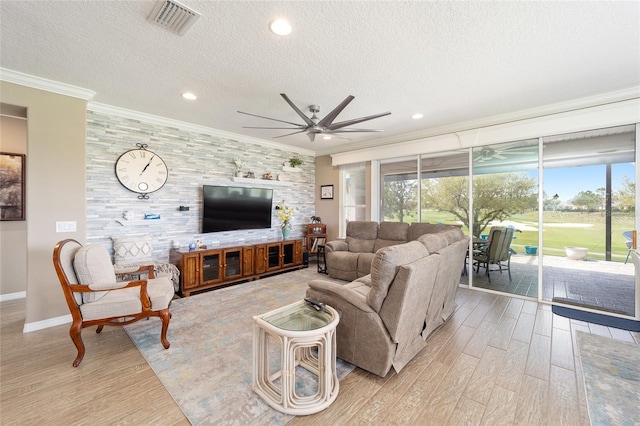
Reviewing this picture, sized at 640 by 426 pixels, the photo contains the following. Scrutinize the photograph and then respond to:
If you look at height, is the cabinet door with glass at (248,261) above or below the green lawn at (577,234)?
below

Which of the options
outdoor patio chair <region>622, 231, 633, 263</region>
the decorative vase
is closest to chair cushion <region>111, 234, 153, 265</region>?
the decorative vase

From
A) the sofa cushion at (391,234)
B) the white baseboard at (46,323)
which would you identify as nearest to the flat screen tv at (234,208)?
the white baseboard at (46,323)

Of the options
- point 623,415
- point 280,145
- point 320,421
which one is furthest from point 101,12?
point 623,415

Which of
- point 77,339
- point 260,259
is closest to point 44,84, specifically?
point 77,339

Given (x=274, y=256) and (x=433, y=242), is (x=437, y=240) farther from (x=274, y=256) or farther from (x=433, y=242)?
(x=274, y=256)

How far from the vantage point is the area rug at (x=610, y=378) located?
172 centimetres

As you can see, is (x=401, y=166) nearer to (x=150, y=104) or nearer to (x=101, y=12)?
(x=150, y=104)

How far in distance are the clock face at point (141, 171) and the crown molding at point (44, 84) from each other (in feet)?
2.83

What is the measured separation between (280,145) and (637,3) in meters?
4.96

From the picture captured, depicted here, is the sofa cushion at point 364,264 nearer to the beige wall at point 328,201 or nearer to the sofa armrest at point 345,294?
the beige wall at point 328,201

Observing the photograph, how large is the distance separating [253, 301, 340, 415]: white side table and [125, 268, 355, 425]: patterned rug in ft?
0.29

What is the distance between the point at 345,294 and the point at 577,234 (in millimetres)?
3655

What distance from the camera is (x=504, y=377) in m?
2.06

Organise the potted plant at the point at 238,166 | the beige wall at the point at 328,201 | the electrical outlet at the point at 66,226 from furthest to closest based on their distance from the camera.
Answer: the beige wall at the point at 328,201
the potted plant at the point at 238,166
the electrical outlet at the point at 66,226
